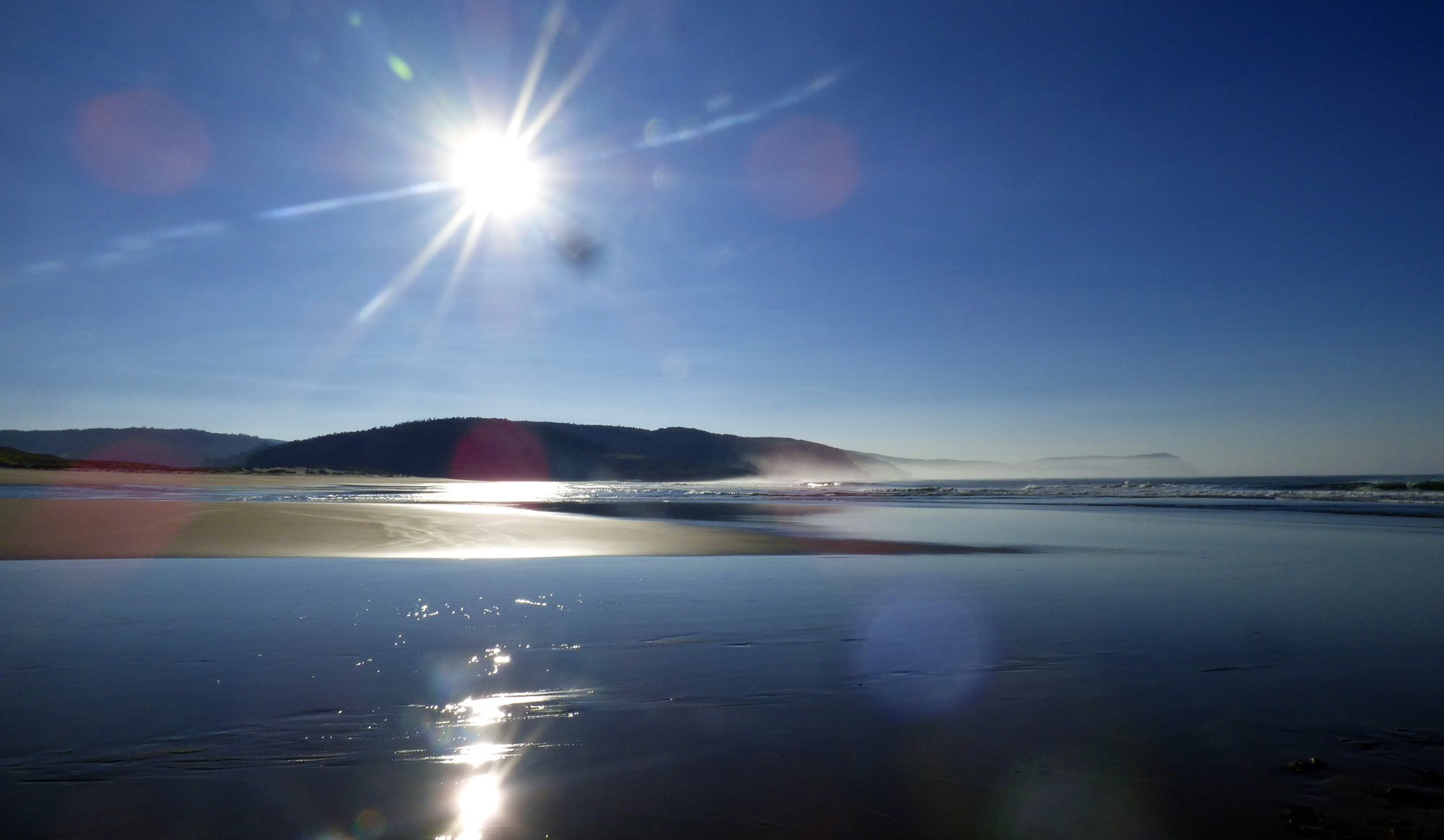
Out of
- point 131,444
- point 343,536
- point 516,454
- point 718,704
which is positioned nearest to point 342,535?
point 343,536

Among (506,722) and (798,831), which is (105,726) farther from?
(798,831)

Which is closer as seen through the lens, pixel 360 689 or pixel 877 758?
pixel 877 758

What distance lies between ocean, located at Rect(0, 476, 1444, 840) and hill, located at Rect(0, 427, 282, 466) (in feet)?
546

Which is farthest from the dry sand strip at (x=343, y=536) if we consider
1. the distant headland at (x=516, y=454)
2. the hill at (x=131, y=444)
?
the hill at (x=131, y=444)

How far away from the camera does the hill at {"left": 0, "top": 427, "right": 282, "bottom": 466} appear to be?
153 metres

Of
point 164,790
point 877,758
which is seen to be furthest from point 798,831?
point 164,790

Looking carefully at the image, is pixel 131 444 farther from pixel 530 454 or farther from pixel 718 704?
pixel 718 704

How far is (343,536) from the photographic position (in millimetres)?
14930

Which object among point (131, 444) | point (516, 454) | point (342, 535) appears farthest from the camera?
point (131, 444)

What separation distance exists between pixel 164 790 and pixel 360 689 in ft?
5.06

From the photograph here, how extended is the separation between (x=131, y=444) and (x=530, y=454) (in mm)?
93927

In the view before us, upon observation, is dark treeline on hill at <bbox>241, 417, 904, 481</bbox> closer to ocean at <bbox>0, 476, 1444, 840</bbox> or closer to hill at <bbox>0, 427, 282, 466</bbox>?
hill at <bbox>0, 427, 282, 466</bbox>

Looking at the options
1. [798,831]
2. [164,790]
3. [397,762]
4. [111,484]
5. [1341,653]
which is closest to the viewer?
[798,831]

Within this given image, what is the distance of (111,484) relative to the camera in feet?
119
